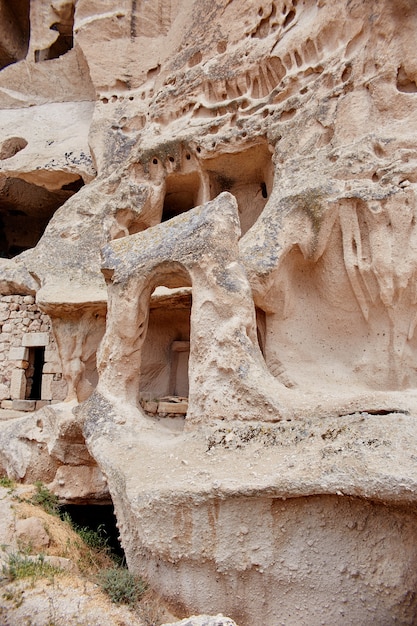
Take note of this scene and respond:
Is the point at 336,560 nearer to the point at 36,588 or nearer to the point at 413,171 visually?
the point at 36,588

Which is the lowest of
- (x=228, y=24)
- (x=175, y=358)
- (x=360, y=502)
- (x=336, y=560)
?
(x=336, y=560)

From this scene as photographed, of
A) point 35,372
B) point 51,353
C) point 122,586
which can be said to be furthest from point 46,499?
point 35,372

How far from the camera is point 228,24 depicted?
26.1 ft

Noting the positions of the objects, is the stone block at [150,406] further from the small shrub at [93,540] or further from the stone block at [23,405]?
the stone block at [23,405]

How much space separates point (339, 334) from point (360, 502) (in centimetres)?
258

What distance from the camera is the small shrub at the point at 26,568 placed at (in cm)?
394

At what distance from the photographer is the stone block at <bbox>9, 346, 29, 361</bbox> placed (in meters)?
8.76

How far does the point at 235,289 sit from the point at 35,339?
16.4ft

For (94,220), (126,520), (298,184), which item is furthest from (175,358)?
(126,520)

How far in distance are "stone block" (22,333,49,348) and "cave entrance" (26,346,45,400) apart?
0.17 meters

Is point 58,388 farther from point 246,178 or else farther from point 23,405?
point 246,178

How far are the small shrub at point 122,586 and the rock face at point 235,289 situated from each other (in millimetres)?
164

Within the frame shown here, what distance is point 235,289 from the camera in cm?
486

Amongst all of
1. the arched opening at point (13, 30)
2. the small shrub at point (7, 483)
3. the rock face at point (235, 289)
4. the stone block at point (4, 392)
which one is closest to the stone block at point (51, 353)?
the rock face at point (235, 289)
